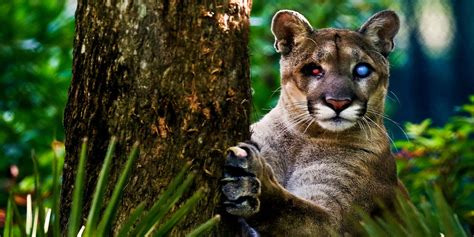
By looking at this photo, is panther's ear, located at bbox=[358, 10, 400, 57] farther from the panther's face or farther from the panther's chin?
the panther's chin

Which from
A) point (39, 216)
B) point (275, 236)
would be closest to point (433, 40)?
point (275, 236)

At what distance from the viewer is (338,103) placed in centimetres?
507

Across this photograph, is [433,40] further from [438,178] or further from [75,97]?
[75,97]

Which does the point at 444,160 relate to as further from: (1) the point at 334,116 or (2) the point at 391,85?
(2) the point at 391,85

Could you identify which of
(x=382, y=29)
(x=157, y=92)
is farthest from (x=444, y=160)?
(x=157, y=92)

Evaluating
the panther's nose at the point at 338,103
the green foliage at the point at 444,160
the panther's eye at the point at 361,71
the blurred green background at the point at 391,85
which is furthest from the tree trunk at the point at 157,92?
the green foliage at the point at 444,160

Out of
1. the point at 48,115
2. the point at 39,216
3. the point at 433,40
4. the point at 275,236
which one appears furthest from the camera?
the point at 433,40

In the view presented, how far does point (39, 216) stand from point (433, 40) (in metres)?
8.05

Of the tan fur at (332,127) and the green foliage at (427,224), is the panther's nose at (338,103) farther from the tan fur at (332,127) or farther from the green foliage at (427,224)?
the green foliage at (427,224)

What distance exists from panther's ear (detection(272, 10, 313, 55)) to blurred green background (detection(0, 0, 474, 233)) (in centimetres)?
153

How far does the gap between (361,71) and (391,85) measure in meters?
5.59

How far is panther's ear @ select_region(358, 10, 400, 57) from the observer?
554cm

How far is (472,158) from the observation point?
22.6ft

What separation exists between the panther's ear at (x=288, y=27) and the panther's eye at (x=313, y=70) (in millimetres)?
202
